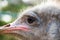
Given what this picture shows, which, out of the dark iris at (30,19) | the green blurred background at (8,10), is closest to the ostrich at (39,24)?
the dark iris at (30,19)

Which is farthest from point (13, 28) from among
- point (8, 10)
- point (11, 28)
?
point (8, 10)

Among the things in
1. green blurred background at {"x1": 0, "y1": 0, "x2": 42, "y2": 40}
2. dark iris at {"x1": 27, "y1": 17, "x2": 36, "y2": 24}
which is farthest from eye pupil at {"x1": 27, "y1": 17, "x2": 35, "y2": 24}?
green blurred background at {"x1": 0, "y1": 0, "x2": 42, "y2": 40}

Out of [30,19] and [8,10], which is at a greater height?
[8,10]

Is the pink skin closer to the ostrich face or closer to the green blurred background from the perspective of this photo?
the ostrich face

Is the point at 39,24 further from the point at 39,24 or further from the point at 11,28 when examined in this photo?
the point at 11,28

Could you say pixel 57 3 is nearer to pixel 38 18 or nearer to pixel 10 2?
pixel 38 18

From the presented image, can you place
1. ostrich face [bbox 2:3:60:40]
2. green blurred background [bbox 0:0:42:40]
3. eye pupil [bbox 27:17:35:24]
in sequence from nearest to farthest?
ostrich face [bbox 2:3:60:40] → eye pupil [bbox 27:17:35:24] → green blurred background [bbox 0:0:42:40]

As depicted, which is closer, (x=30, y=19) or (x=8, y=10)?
(x=30, y=19)

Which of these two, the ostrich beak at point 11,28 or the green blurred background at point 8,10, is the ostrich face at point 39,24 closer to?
the ostrich beak at point 11,28

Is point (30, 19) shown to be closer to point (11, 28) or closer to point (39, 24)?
point (39, 24)

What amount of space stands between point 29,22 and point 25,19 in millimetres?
59

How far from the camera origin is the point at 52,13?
410 centimetres

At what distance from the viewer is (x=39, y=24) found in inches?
164

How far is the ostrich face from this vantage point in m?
4.05
